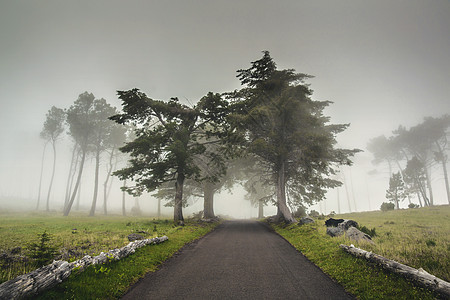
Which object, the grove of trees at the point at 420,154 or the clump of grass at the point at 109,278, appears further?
the grove of trees at the point at 420,154

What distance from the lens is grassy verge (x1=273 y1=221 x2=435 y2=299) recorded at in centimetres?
434

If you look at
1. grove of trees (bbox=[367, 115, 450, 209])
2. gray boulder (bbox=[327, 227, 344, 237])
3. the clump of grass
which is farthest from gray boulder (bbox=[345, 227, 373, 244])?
grove of trees (bbox=[367, 115, 450, 209])

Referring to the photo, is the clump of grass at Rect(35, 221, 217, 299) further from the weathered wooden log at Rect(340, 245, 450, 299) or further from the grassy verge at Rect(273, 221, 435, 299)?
the weathered wooden log at Rect(340, 245, 450, 299)

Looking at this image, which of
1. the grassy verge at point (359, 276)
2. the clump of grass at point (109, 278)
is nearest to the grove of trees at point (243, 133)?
the grassy verge at point (359, 276)

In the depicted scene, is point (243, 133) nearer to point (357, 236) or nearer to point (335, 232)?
point (335, 232)

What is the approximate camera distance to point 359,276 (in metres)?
5.46

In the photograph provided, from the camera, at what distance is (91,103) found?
3269 cm

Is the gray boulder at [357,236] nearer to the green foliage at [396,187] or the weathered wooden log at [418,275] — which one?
the weathered wooden log at [418,275]

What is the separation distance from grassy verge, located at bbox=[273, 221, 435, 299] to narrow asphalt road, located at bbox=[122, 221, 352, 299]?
32cm

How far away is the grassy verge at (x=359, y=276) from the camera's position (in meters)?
4.34

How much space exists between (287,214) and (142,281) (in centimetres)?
1480

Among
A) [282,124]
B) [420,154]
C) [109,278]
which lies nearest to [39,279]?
[109,278]

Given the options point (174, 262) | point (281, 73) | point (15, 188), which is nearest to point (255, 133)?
point (281, 73)

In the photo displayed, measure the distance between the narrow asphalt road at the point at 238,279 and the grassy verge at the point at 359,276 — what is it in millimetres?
317
